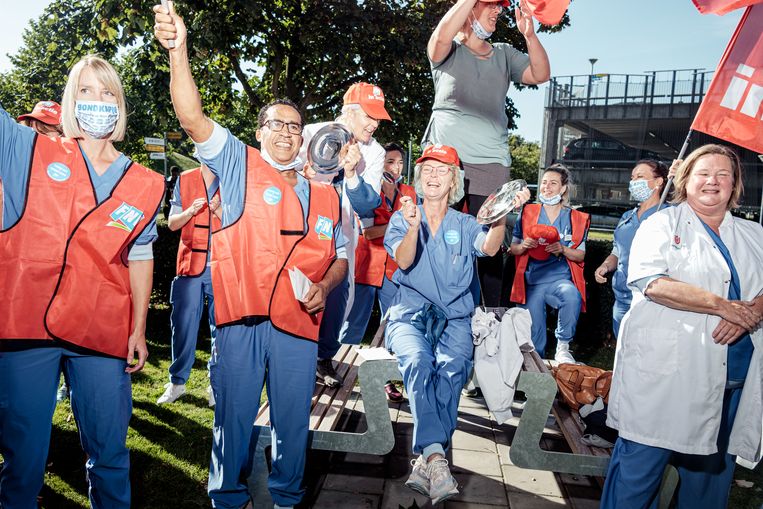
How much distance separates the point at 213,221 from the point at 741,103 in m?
3.59

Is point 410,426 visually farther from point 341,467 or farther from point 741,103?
point 741,103

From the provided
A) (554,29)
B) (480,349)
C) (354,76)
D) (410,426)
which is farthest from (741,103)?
(554,29)

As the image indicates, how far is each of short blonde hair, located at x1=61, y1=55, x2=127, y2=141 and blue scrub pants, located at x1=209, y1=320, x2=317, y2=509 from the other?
1083 millimetres

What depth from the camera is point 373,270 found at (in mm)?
4719

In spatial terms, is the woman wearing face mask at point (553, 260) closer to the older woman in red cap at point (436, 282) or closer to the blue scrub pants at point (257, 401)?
the older woman in red cap at point (436, 282)

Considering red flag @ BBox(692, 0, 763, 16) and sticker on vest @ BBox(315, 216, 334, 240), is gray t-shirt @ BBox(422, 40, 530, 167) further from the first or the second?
sticker on vest @ BBox(315, 216, 334, 240)

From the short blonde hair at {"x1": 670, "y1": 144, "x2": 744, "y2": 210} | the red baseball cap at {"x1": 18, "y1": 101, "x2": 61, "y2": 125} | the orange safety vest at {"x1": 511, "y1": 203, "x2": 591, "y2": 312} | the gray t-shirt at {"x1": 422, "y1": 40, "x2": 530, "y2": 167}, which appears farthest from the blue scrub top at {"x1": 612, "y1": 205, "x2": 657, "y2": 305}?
the red baseball cap at {"x1": 18, "y1": 101, "x2": 61, "y2": 125}

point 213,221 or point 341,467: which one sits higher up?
point 213,221

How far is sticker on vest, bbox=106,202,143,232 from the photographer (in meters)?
2.34

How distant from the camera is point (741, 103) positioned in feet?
12.0

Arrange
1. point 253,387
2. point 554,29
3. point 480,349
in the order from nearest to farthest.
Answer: point 253,387, point 480,349, point 554,29

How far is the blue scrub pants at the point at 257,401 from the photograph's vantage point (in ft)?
8.60

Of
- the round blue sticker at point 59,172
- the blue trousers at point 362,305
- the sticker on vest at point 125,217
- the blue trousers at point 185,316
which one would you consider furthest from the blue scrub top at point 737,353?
the blue trousers at point 185,316

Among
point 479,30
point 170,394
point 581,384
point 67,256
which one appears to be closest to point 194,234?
point 170,394
